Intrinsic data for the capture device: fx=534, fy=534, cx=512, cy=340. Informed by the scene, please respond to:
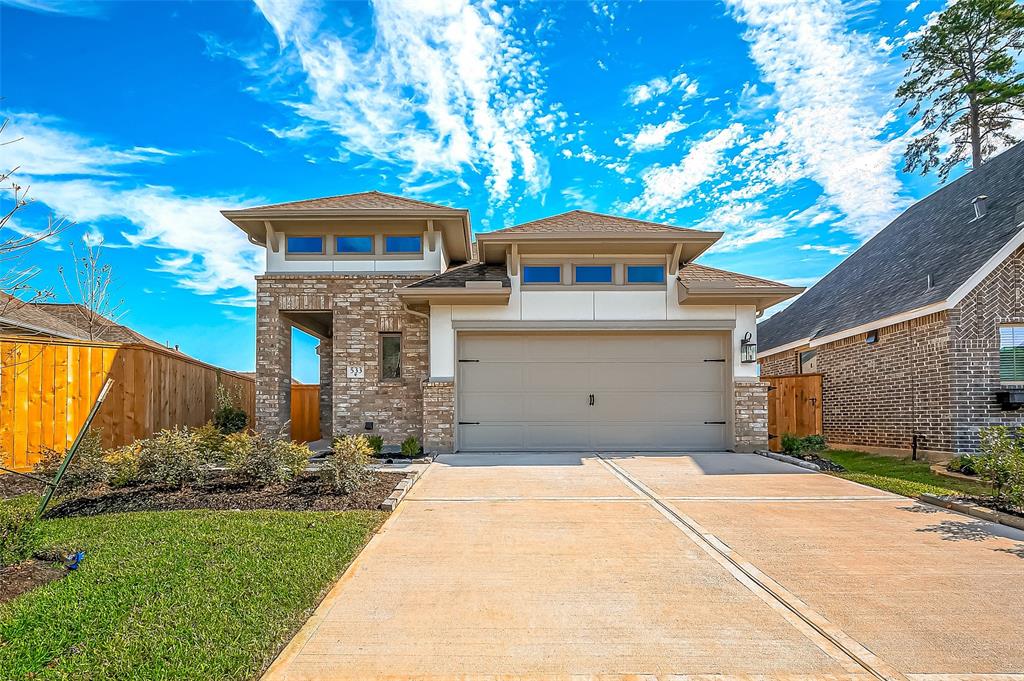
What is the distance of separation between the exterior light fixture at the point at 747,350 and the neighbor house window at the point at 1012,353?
4351mm

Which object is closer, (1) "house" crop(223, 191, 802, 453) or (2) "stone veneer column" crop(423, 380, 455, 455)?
(2) "stone veneer column" crop(423, 380, 455, 455)

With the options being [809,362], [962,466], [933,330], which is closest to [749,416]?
[962,466]

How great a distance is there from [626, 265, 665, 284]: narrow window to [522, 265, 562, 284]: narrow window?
4.84 feet

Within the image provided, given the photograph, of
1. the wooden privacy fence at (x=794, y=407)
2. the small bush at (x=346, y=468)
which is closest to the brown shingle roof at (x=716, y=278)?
the wooden privacy fence at (x=794, y=407)

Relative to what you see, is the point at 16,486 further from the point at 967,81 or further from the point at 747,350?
the point at 967,81

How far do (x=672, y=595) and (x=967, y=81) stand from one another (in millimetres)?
25831

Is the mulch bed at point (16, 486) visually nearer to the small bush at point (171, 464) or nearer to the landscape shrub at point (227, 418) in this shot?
the small bush at point (171, 464)

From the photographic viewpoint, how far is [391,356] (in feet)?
38.1

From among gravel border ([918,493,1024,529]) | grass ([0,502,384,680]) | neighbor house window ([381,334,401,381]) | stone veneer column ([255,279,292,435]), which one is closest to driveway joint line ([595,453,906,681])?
grass ([0,502,384,680])

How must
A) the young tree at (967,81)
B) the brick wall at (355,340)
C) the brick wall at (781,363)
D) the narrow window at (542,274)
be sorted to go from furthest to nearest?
1. the young tree at (967,81)
2. the brick wall at (781,363)
3. the brick wall at (355,340)
4. the narrow window at (542,274)

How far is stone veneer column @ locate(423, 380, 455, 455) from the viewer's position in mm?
10680

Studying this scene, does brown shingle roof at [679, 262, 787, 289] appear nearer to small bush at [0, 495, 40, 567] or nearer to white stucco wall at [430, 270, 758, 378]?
white stucco wall at [430, 270, 758, 378]

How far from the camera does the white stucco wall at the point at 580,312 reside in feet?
35.9

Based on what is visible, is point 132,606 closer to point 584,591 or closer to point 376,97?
point 584,591
